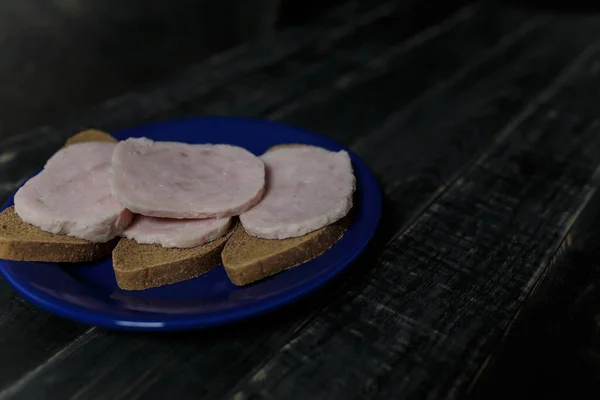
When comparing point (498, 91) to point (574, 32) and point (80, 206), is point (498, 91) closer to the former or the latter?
point (574, 32)

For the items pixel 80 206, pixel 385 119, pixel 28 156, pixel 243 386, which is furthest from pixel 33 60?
pixel 243 386

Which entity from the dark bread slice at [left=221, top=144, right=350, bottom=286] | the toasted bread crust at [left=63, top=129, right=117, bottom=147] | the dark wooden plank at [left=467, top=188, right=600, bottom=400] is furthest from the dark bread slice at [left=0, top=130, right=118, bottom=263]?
the dark wooden plank at [left=467, top=188, right=600, bottom=400]

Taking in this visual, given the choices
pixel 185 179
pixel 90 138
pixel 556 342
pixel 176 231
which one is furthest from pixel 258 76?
pixel 556 342

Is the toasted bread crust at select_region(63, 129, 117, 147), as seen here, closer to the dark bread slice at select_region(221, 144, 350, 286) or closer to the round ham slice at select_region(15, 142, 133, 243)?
the round ham slice at select_region(15, 142, 133, 243)

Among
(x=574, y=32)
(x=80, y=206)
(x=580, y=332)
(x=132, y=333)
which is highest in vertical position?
(x=80, y=206)

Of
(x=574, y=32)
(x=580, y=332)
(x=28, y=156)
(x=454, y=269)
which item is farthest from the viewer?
(x=574, y=32)

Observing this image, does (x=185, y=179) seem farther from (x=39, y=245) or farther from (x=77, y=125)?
(x=77, y=125)

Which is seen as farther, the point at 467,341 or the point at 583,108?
the point at 583,108
